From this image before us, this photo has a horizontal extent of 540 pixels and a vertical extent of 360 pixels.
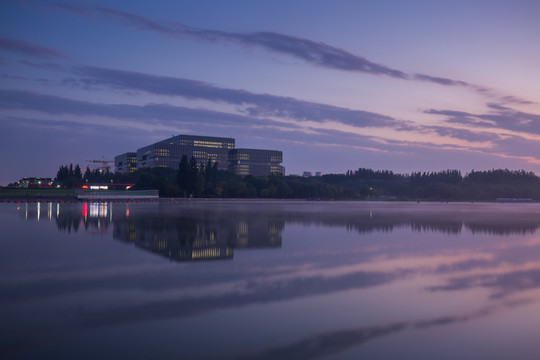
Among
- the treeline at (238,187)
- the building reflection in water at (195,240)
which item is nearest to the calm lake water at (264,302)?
the building reflection in water at (195,240)

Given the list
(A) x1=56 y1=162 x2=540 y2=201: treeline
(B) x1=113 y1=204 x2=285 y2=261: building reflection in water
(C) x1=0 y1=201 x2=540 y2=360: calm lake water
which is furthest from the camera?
(A) x1=56 y1=162 x2=540 y2=201: treeline

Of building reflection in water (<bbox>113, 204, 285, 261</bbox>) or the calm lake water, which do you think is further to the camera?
building reflection in water (<bbox>113, 204, 285, 261</bbox>)

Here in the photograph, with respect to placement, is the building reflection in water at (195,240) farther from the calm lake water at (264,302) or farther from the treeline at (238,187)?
the treeline at (238,187)

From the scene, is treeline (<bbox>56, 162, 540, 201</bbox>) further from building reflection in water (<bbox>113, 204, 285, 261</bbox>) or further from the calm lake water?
the calm lake water

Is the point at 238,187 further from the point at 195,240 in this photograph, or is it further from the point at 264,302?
the point at 264,302

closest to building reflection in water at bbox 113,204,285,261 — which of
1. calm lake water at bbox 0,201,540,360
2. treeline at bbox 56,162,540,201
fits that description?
calm lake water at bbox 0,201,540,360

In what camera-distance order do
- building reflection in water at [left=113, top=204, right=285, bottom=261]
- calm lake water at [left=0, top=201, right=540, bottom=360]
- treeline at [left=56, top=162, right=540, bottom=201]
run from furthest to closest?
1. treeline at [left=56, top=162, right=540, bottom=201]
2. building reflection in water at [left=113, top=204, right=285, bottom=261]
3. calm lake water at [left=0, top=201, right=540, bottom=360]

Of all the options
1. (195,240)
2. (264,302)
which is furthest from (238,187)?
(264,302)

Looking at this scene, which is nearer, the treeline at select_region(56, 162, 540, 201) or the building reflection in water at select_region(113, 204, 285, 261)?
the building reflection in water at select_region(113, 204, 285, 261)

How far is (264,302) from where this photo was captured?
9.26 meters

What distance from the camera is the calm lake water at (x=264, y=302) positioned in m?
6.72

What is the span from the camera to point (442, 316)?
8586 mm

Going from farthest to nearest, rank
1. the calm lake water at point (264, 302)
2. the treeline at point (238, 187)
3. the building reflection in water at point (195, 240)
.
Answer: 1. the treeline at point (238, 187)
2. the building reflection in water at point (195, 240)
3. the calm lake water at point (264, 302)

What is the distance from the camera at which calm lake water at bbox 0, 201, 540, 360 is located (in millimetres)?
6719
